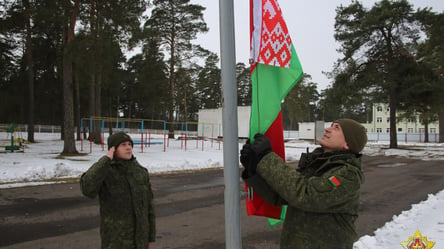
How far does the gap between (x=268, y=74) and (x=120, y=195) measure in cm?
161

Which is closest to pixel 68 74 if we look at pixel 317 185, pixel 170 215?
pixel 170 215

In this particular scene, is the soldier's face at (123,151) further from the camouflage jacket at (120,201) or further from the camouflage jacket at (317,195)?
the camouflage jacket at (317,195)

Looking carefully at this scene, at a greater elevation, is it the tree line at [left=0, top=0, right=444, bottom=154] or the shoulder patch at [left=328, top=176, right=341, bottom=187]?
the tree line at [left=0, top=0, right=444, bottom=154]

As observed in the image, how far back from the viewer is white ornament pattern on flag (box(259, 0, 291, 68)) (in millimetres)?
1742

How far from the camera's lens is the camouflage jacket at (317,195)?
1450 mm

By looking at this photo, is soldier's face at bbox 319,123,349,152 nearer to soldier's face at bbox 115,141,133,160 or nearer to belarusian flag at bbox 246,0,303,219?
belarusian flag at bbox 246,0,303,219

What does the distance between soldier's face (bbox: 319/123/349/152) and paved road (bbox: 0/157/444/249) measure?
3333 mm

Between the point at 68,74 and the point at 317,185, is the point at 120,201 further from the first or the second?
the point at 68,74

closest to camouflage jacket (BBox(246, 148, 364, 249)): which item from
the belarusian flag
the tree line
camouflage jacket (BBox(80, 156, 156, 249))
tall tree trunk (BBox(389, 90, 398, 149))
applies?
the belarusian flag

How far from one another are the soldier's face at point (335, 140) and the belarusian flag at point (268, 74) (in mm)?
255

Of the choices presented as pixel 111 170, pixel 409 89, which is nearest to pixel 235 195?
pixel 111 170

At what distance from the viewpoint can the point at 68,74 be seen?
52.6 ft

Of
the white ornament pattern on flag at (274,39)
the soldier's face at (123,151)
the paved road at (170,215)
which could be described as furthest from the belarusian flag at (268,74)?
the paved road at (170,215)

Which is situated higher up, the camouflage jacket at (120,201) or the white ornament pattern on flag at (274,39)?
the white ornament pattern on flag at (274,39)
